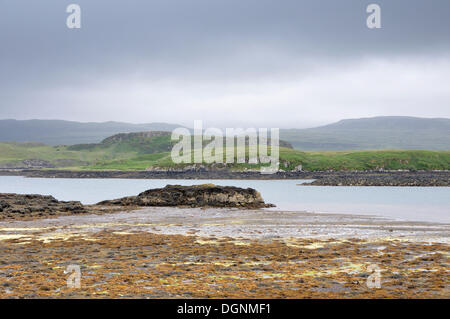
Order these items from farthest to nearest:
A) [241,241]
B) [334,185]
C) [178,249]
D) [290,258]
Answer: [334,185] < [241,241] < [178,249] < [290,258]

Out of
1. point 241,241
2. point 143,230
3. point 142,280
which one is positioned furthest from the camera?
point 143,230

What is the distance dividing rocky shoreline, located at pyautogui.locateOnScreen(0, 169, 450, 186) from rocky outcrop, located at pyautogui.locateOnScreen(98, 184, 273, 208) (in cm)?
5718

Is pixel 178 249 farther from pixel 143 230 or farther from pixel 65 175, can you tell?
pixel 65 175

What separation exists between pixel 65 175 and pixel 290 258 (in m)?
163

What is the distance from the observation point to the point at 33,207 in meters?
43.6

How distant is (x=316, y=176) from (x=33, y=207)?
10245 centimetres

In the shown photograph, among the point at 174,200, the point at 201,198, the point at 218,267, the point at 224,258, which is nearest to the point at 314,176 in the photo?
the point at 201,198

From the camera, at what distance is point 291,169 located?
155m

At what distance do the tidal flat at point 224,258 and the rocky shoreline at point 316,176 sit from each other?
73658mm

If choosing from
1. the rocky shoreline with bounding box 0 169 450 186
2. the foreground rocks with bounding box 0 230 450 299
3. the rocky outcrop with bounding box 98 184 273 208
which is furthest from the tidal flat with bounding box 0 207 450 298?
the rocky shoreline with bounding box 0 169 450 186

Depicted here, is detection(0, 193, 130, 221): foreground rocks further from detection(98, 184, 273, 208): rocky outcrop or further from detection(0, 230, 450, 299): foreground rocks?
detection(0, 230, 450, 299): foreground rocks

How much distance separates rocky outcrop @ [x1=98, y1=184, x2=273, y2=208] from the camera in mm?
51375
